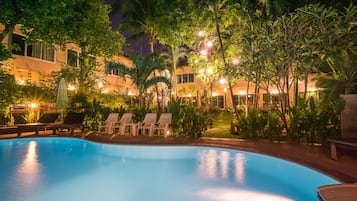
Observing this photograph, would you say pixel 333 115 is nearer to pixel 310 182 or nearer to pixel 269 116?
pixel 269 116

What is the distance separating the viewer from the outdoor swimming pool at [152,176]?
4.66m

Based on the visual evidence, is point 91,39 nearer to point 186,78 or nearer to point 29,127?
point 29,127

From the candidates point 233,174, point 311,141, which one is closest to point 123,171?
point 233,174

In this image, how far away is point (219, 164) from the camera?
263 inches

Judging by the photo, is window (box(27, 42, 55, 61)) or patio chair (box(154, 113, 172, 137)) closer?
patio chair (box(154, 113, 172, 137))

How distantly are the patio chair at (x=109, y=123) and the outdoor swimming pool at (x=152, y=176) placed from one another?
8.14 ft

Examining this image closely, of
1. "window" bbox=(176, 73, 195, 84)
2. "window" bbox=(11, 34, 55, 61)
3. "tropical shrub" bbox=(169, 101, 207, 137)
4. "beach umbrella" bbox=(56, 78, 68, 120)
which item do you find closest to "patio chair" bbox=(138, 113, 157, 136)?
"tropical shrub" bbox=(169, 101, 207, 137)

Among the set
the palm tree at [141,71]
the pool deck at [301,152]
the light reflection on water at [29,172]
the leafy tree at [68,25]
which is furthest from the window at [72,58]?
the light reflection on water at [29,172]

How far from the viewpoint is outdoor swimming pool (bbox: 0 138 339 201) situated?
466cm

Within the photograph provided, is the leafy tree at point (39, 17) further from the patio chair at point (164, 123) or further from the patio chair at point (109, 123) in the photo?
the patio chair at point (164, 123)

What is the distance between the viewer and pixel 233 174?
5.97 metres

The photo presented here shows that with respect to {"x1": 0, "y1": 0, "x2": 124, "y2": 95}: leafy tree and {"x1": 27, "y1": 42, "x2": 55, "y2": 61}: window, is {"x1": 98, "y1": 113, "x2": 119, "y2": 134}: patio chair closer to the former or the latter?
{"x1": 0, "y1": 0, "x2": 124, "y2": 95}: leafy tree

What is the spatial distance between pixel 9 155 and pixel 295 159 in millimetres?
8702

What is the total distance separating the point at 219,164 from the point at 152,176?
6.43ft
